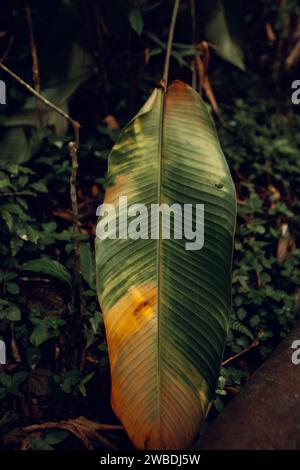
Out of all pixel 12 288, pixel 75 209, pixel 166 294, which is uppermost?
pixel 75 209

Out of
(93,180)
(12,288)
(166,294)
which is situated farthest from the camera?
(93,180)

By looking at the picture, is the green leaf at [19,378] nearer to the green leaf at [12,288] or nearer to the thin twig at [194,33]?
the green leaf at [12,288]

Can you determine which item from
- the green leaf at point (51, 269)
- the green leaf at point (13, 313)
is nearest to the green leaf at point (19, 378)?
the green leaf at point (13, 313)

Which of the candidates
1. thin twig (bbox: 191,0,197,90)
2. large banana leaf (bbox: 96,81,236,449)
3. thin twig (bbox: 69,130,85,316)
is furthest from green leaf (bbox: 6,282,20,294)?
thin twig (bbox: 191,0,197,90)

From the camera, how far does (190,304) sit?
1066 mm

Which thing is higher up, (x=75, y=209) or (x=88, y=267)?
(x=75, y=209)

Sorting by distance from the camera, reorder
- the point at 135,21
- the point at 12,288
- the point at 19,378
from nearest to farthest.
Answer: the point at 19,378 < the point at 12,288 < the point at 135,21

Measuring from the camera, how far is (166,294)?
3.53 ft

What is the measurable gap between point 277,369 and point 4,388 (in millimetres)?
605

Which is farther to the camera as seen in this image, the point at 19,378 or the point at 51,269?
the point at 51,269

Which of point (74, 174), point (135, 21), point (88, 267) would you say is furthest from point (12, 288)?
point (135, 21)

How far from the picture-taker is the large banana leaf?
1.01 m

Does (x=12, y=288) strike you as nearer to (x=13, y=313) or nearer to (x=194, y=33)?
(x=13, y=313)
